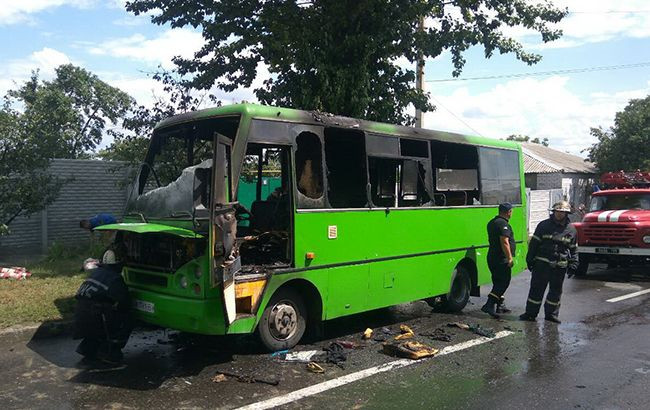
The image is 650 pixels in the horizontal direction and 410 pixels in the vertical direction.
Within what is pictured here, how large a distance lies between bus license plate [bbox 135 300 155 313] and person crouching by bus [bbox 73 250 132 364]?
100 mm

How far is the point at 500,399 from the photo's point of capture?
4.87 metres

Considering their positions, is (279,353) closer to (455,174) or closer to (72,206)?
(455,174)

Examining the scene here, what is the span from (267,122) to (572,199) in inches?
1081

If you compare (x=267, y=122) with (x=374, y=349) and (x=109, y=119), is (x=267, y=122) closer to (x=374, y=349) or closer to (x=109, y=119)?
(x=374, y=349)

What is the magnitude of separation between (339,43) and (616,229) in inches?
290

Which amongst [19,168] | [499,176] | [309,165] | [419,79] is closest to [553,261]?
[499,176]

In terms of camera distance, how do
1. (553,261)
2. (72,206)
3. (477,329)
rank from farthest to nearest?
(72,206)
(553,261)
(477,329)

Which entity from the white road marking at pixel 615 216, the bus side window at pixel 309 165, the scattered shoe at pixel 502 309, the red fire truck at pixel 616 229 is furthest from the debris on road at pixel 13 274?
the white road marking at pixel 615 216

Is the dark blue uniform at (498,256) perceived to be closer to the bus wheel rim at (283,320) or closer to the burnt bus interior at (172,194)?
the bus wheel rim at (283,320)

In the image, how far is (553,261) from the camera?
26.6ft

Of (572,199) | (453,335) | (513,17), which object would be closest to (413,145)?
(453,335)

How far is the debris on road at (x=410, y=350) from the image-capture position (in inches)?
238

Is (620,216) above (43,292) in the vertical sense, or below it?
above

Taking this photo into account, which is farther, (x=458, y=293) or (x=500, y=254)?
(x=458, y=293)
